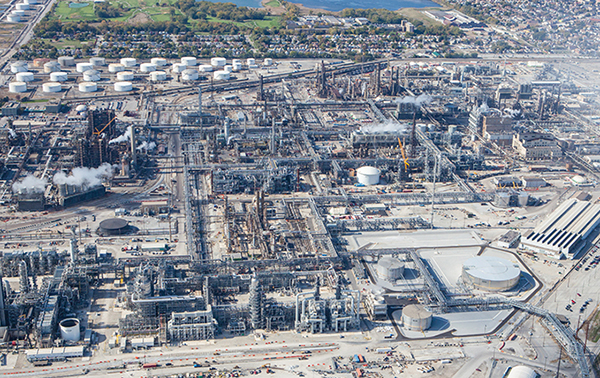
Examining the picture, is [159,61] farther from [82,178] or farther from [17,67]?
[82,178]

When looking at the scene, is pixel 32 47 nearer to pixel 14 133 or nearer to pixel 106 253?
pixel 14 133

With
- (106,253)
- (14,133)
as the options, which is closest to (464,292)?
(106,253)

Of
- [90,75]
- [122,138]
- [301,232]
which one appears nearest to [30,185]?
[122,138]

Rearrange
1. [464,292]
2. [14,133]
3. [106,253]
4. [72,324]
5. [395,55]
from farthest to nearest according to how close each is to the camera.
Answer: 1. [395,55]
2. [14,133]
3. [106,253]
4. [464,292]
5. [72,324]

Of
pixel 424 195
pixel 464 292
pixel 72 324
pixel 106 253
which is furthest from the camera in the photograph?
pixel 424 195

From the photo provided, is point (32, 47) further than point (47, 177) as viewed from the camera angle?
Yes
